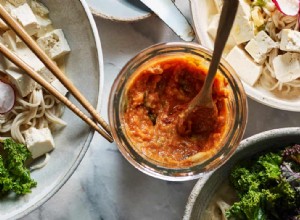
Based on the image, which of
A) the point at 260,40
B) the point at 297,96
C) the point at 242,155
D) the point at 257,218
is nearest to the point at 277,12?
the point at 260,40

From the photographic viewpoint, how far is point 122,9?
2.11 metres

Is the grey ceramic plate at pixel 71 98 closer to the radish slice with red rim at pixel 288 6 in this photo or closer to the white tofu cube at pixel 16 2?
the white tofu cube at pixel 16 2

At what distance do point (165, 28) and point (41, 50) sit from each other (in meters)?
0.52

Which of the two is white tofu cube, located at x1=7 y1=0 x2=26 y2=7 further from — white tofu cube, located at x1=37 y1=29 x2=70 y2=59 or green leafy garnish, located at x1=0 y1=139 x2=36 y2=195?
green leafy garnish, located at x1=0 y1=139 x2=36 y2=195

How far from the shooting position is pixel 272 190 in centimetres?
187

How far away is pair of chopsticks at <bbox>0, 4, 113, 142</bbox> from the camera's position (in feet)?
5.82

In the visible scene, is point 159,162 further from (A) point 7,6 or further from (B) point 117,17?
(A) point 7,6

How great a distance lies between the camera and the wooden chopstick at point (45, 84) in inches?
70.4

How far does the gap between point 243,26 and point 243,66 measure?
132 mm

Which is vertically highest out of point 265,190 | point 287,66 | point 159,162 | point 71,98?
point 71,98

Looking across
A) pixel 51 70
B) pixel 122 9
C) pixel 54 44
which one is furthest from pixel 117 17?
pixel 51 70

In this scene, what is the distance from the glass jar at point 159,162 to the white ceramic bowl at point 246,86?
128mm

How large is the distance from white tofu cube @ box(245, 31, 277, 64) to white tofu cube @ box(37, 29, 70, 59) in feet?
1.98

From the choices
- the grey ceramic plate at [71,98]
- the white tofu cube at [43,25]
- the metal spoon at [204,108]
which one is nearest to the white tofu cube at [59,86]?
the grey ceramic plate at [71,98]
